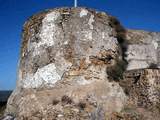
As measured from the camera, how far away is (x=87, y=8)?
789 cm

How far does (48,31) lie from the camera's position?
7.81 metres

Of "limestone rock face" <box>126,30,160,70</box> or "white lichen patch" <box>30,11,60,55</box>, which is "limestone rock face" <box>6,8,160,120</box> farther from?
"limestone rock face" <box>126,30,160,70</box>

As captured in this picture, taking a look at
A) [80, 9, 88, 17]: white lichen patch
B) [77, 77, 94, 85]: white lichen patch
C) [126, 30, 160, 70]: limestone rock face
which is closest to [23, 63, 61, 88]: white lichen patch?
[77, 77, 94, 85]: white lichen patch

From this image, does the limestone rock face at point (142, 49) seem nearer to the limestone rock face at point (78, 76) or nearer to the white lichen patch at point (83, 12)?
the limestone rock face at point (78, 76)

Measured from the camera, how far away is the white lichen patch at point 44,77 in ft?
24.4

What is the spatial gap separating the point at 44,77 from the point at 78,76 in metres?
0.83

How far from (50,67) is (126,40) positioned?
8.16 feet

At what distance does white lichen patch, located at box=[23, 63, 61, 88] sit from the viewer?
24.4ft

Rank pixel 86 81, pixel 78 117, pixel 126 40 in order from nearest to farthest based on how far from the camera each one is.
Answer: pixel 78 117
pixel 86 81
pixel 126 40

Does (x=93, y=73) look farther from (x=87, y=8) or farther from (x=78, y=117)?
(x=87, y=8)

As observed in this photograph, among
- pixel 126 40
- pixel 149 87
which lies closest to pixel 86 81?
pixel 149 87

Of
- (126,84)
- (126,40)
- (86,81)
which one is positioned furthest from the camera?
(126,40)

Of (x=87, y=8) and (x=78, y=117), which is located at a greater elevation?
(x=87, y=8)

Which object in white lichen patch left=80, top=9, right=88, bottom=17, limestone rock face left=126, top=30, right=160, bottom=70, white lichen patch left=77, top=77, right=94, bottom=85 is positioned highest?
white lichen patch left=80, top=9, right=88, bottom=17
